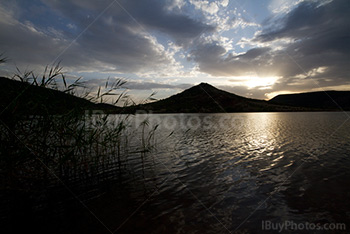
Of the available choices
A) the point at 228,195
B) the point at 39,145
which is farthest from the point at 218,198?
the point at 39,145

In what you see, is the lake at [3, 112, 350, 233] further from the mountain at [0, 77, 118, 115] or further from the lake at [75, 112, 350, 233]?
the mountain at [0, 77, 118, 115]

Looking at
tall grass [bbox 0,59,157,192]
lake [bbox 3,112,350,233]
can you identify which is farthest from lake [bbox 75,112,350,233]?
tall grass [bbox 0,59,157,192]

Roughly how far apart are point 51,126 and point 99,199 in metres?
3.97

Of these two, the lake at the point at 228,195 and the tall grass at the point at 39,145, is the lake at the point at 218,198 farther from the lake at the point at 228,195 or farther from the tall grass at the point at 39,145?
the tall grass at the point at 39,145

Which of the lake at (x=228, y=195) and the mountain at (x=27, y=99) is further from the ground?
the mountain at (x=27, y=99)

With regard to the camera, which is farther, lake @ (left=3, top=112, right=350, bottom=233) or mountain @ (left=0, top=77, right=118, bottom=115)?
mountain @ (left=0, top=77, right=118, bottom=115)

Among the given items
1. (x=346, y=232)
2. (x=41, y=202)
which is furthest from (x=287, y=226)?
(x=41, y=202)

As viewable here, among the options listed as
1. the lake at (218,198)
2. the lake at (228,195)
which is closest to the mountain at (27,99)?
the lake at (218,198)

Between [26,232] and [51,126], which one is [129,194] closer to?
[26,232]

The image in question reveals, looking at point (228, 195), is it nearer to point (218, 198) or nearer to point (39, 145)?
point (218, 198)

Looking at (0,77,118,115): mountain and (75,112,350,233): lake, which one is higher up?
(0,77,118,115): mountain

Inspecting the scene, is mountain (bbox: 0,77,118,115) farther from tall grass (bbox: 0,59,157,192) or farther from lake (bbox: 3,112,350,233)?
lake (bbox: 3,112,350,233)

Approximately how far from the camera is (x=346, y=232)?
14.9 feet

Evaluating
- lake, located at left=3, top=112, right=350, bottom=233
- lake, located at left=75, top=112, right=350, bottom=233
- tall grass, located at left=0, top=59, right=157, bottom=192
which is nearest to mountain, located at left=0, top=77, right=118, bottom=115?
tall grass, located at left=0, top=59, right=157, bottom=192
